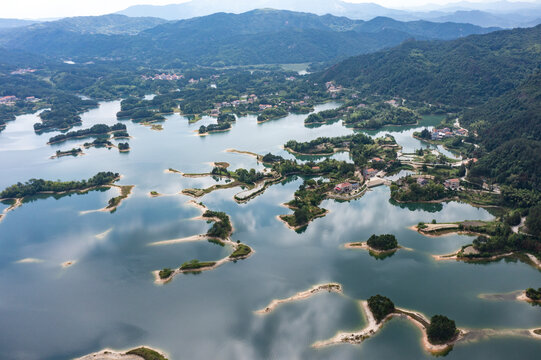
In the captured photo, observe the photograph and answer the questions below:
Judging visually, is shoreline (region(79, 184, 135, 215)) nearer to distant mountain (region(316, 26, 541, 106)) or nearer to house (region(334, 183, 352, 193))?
house (region(334, 183, 352, 193))

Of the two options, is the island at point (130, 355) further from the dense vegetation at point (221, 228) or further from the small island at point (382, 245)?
the small island at point (382, 245)

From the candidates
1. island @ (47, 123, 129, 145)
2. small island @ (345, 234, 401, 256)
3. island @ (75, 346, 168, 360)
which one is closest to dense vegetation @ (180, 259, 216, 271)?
island @ (75, 346, 168, 360)

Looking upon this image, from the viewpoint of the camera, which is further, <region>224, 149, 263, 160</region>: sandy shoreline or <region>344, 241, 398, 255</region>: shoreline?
<region>224, 149, 263, 160</region>: sandy shoreline

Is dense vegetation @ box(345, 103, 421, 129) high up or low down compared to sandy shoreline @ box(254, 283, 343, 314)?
up

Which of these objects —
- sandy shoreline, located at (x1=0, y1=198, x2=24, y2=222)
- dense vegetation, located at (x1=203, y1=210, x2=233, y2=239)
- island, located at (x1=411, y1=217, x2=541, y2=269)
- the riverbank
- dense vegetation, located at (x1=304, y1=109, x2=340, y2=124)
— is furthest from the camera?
dense vegetation, located at (x1=304, y1=109, x2=340, y2=124)

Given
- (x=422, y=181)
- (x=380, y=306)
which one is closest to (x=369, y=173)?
(x=422, y=181)

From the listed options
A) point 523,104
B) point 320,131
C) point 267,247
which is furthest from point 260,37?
point 267,247
